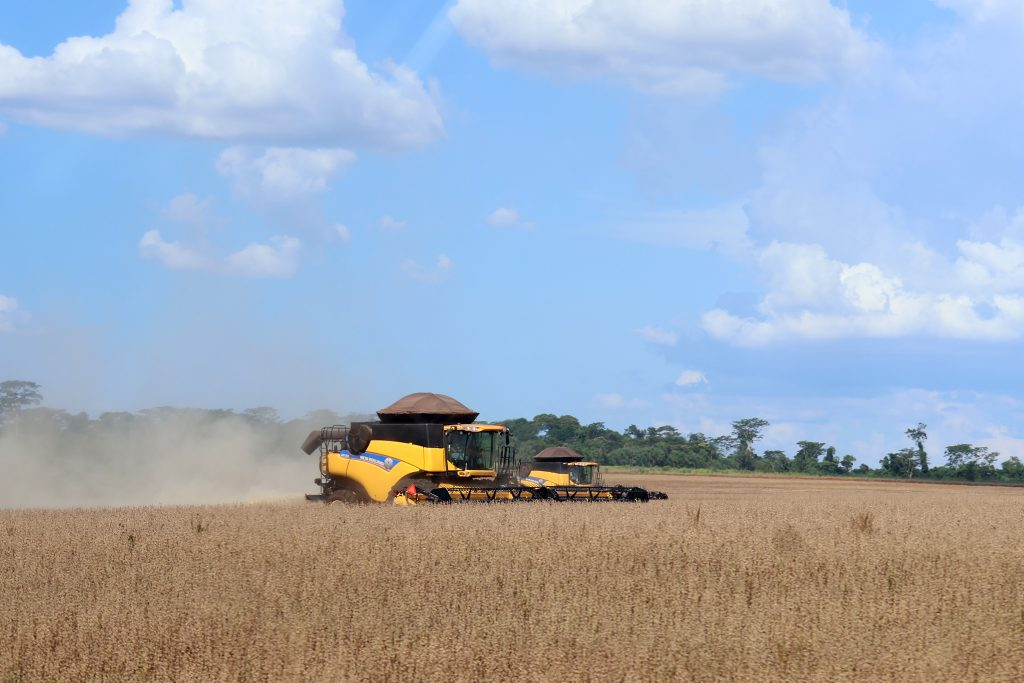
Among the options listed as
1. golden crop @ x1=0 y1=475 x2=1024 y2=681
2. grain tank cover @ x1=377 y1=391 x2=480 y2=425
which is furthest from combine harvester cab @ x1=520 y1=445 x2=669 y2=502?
golden crop @ x1=0 y1=475 x2=1024 y2=681

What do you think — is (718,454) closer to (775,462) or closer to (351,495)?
(775,462)

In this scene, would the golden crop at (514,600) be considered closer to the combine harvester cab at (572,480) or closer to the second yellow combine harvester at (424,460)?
the combine harvester cab at (572,480)

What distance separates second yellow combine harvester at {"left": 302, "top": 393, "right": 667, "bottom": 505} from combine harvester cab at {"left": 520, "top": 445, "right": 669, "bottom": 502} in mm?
39

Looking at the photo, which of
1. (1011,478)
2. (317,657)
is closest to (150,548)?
(317,657)

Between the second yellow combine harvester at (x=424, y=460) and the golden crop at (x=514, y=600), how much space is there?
8.83 metres

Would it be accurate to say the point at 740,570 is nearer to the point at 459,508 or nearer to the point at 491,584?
the point at 491,584

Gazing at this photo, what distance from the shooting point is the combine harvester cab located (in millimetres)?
31375

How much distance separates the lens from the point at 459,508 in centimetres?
2598

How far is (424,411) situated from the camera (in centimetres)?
3334

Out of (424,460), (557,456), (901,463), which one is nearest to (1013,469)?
(901,463)

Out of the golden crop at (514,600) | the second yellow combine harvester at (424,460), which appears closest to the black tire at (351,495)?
the second yellow combine harvester at (424,460)

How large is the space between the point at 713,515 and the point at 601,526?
4.27m

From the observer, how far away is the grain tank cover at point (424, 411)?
109 feet

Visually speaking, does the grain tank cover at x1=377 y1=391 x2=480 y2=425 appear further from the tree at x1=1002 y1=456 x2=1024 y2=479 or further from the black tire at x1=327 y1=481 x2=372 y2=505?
the tree at x1=1002 y1=456 x2=1024 y2=479
